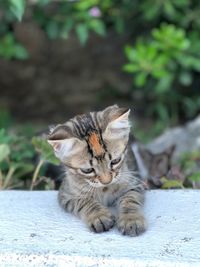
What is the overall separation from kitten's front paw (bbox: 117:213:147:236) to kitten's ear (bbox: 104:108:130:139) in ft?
1.58

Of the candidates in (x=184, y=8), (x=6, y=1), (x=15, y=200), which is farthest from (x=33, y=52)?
(x=15, y=200)

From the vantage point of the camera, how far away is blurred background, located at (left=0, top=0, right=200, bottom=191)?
6.07 metres

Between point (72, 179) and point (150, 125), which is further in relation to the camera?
point (150, 125)

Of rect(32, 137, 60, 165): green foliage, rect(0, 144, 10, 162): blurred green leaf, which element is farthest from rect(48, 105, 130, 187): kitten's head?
rect(0, 144, 10, 162): blurred green leaf

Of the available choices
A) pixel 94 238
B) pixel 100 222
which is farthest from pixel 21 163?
pixel 94 238

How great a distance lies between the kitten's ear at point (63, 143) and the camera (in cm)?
344

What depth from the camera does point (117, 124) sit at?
3.64 metres

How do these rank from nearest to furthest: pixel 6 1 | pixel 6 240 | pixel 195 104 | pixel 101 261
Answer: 1. pixel 101 261
2. pixel 6 240
3. pixel 6 1
4. pixel 195 104

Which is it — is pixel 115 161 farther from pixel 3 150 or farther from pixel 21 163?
pixel 21 163

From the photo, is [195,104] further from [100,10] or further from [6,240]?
[6,240]

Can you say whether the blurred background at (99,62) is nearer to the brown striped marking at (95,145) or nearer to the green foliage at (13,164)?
the green foliage at (13,164)

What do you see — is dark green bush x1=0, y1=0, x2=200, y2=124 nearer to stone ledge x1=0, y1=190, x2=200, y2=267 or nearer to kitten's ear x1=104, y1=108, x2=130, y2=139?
kitten's ear x1=104, y1=108, x2=130, y2=139

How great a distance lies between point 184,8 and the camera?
6.60 meters

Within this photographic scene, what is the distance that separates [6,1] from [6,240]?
8.37 ft
